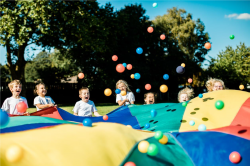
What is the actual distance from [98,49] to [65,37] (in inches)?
76.0

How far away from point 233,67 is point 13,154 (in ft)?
66.6

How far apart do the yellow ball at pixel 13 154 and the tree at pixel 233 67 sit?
19932 millimetres

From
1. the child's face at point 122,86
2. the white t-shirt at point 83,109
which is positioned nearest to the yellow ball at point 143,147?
the white t-shirt at point 83,109

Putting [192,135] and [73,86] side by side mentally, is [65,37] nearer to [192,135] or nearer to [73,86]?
[73,86]

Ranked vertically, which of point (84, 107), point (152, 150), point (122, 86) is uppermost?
point (122, 86)

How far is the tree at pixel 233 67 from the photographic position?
61.5 feet

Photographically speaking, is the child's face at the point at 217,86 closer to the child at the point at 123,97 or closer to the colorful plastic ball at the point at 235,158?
the child at the point at 123,97

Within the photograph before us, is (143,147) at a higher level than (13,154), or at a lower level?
lower

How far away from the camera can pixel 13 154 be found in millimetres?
1478

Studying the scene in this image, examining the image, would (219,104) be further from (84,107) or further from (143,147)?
(84,107)

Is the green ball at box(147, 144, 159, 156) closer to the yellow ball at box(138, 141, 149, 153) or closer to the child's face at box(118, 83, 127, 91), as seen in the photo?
the yellow ball at box(138, 141, 149, 153)

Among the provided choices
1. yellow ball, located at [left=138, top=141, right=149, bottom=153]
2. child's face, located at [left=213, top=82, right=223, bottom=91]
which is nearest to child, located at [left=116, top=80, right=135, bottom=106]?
child's face, located at [left=213, top=82, right=223, bottom=91]

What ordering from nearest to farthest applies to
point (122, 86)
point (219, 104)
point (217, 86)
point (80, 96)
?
point (219, 104) → point (217, 86) → point (80, 96) → point (122, 86)

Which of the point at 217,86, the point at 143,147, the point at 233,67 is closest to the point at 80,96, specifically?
the point at 217,86
